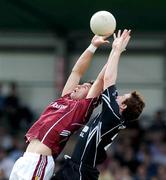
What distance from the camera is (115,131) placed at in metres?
8.23

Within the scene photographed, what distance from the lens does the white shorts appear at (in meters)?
8.33

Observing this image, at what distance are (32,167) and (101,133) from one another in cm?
79

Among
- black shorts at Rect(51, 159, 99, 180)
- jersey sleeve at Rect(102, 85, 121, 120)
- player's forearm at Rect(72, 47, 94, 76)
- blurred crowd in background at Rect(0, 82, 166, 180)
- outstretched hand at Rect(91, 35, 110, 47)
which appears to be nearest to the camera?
jersey sleeve at Rect(102, 85, 121, 120)

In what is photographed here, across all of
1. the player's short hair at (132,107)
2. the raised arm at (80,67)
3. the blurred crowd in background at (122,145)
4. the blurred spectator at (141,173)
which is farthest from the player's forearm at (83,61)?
the blurred spectator at (141,173)

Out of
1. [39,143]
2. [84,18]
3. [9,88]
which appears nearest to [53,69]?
[9,88]

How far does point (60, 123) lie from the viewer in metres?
8.42

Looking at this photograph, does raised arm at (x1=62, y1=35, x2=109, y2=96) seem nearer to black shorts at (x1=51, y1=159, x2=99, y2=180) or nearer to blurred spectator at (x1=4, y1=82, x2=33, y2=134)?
black shorts at (x1=51, y1=159, x2=99, y2=180)

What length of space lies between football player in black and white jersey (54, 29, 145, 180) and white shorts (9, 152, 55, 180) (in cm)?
15

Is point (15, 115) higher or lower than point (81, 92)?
lower

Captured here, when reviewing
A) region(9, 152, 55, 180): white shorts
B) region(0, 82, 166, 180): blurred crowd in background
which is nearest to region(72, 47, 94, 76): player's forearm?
region(9, 152, 55, 180): white shorts

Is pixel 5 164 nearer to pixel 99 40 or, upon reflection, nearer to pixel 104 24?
pixel 99 40

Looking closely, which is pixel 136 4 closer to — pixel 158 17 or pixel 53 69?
pixel 158 17

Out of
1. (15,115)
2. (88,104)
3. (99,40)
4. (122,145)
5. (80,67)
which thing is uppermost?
(99,40)

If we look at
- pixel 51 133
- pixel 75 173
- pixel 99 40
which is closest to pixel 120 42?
pixel 99 40
